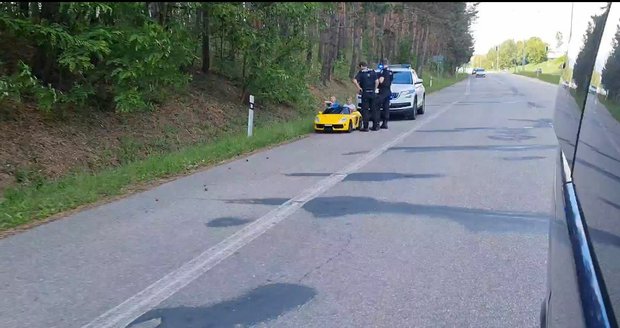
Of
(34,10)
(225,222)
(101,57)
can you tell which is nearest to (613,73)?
(225,222)

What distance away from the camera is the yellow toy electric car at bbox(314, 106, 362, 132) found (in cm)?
1727

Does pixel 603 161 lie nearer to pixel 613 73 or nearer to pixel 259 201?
pixel 613 73

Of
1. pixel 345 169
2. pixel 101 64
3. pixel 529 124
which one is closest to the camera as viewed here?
pixel 345 169

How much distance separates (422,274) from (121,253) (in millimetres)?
2817

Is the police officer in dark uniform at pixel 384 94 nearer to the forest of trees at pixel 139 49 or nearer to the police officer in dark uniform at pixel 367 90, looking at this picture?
the police officer in dark uniform at pixel 367 90

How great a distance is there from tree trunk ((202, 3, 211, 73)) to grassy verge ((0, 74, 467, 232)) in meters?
4.55

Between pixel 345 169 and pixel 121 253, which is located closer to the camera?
pixel 121 253

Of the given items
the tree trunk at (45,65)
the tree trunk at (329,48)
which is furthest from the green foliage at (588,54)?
the tree trunk at (329,48)

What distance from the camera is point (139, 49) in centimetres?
1302

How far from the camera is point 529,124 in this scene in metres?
18.4

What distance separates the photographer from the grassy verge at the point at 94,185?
7.81 m

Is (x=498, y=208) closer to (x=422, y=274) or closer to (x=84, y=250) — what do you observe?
(x=422, y=274)

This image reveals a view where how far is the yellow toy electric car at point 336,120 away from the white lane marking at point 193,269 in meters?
8.05

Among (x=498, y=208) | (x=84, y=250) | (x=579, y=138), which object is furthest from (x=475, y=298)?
(x=84, y=250)
